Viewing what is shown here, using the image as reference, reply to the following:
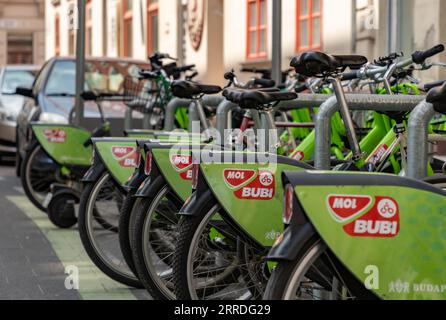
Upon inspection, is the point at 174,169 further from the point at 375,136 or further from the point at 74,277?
the point at 74,277

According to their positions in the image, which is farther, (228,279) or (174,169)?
(174,169)

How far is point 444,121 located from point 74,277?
2.25 metres

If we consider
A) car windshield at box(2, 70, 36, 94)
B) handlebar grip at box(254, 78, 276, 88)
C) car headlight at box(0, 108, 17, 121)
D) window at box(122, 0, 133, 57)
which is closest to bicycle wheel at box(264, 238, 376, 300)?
handlebar grip at box(254, 78, 276, 88)

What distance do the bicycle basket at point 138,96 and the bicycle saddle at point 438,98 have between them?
584 centimetres

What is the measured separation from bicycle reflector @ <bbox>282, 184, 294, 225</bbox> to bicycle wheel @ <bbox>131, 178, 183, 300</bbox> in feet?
6.15

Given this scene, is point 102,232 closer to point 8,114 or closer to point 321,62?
point 321,62

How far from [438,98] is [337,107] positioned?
130cm

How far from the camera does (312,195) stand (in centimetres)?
332

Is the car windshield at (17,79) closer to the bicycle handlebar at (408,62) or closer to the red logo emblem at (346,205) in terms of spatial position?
the bicycle handlebar at (408,62)

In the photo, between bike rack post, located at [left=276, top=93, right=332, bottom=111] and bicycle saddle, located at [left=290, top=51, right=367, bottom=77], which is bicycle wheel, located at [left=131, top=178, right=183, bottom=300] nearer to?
bike rack post, located at [left=276, top=93, right=332, bottom=111]

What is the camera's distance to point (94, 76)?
41.1 feet

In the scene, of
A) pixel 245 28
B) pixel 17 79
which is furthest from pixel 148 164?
pixel 245 28
